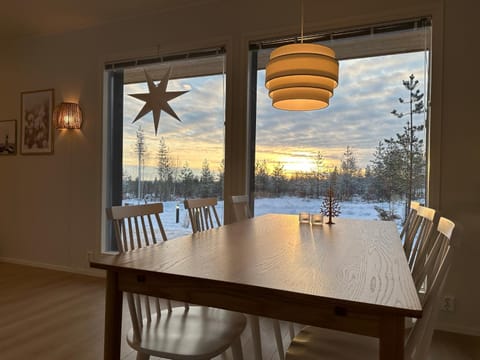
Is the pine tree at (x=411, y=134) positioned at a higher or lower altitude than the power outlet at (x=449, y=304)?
higher

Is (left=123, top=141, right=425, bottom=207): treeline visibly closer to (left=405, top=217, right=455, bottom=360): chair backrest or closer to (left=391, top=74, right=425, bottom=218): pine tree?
(left=391, top=74, right=425, bottom=218): pine tree

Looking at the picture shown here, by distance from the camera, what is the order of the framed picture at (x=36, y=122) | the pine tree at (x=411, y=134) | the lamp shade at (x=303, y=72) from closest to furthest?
1. the lamp shade at (x=303, y=72)
2. the pine tree at (x=411, y=134)
3. the framed picture at (x=36, y=122)

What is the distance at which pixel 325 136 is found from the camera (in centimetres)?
311

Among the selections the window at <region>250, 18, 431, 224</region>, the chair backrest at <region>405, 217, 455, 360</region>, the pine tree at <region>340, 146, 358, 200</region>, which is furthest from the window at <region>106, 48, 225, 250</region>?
the chair backrest at <region>405, 217, 455, 360</region>

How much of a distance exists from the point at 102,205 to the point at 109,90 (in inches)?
50.4

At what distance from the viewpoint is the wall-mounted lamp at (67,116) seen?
3.89 m

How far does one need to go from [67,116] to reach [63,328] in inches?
91.6

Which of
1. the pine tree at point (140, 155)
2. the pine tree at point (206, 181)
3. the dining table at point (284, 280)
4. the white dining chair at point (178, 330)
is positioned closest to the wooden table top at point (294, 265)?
the dining table at point (284, 280)

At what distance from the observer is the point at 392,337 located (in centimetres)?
89

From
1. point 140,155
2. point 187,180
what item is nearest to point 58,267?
point 140,155

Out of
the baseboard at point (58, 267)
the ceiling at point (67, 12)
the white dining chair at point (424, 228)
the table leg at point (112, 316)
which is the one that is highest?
the ceiling at point (67, 12)

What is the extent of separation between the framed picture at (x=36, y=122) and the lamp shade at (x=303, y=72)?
3.32 m

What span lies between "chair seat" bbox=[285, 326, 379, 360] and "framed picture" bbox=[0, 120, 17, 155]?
4.35 metres

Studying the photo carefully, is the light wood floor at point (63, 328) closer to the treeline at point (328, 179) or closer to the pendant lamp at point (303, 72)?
the treeline at point (328, 179)
